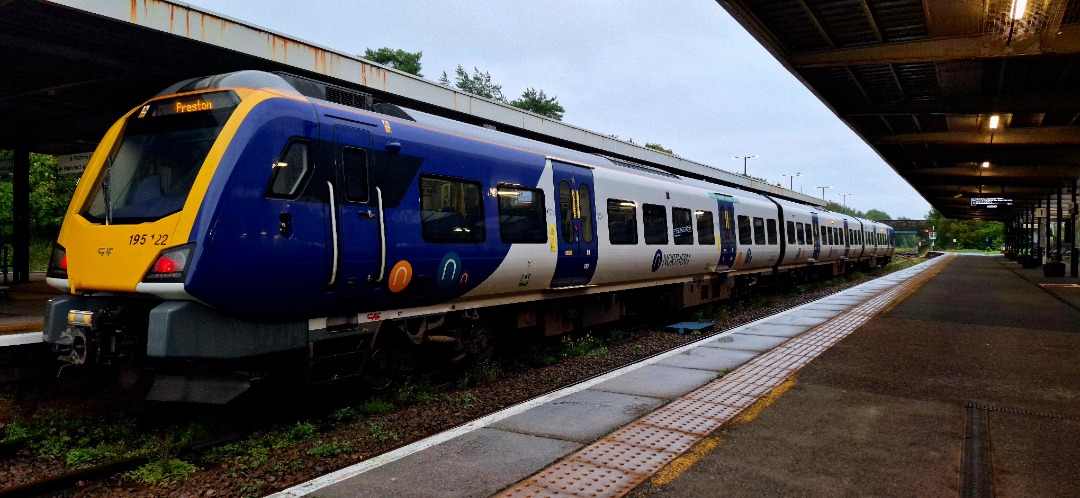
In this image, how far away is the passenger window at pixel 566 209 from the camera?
9.38 metres

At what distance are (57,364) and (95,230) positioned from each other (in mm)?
2412

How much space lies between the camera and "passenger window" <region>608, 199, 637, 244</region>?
1057 centimetres

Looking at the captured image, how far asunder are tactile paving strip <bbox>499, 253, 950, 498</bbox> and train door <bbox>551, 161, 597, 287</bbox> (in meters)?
2.68

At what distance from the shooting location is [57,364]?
7203 mm

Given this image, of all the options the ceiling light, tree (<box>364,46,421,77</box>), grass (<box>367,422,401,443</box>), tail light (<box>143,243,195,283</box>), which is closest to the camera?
tail light (<box>143,243,195,283</box>)

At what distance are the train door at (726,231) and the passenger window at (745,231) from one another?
59cm

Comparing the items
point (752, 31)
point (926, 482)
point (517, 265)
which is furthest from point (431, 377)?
point (752, 31)

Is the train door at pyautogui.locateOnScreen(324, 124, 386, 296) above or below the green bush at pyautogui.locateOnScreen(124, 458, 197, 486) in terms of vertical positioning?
above

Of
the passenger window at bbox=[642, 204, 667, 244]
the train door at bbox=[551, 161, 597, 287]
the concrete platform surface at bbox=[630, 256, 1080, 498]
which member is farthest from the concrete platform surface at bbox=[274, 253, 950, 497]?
the passenger window at bbox=[642, 204, 667, 244]

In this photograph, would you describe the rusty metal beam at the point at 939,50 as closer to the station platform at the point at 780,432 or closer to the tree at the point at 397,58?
the station platform at the point at 780,432

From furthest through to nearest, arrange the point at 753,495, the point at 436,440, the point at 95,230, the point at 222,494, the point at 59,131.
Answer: the point at 59,131, the point at 95,230, the point at 436,440, the point at 222,494, the point at 753,495

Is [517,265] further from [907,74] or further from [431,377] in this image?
[907,74]


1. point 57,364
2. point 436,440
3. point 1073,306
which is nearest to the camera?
point 436,440

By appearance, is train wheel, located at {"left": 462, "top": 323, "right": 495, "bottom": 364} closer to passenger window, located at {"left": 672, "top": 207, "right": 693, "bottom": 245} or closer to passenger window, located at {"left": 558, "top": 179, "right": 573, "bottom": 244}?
passenger window, located at {"left": 558, "top": 179, "right": 573, "bottom": 244}
